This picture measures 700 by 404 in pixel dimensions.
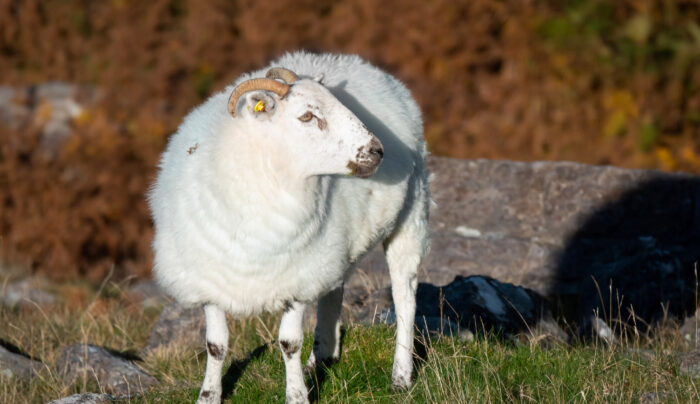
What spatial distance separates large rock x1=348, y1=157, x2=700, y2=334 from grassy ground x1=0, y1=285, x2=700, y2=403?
1988 mm

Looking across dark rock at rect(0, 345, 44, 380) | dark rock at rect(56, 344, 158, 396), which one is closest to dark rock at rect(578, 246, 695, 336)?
dark rock at rect(56, 344, 158, 396)

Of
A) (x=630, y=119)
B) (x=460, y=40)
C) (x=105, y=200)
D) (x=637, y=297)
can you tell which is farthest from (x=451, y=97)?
(x=637, y=297)

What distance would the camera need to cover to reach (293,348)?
4922 millimetres

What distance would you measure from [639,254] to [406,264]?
3258 mm

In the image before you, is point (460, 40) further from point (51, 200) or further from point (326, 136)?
point (326, 136)

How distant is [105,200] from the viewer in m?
14.9

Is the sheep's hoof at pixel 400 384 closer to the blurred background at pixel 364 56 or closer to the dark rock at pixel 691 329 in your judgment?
the dark rock at pixel 691 329

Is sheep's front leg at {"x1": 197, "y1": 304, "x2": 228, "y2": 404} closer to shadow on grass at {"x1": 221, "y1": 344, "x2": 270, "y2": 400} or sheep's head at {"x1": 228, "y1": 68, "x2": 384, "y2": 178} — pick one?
shadow on grass at {"x1": 221, "y1": 344, "x2": 270, "y2": 400}

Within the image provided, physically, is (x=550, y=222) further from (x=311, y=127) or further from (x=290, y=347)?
(x=311, y=127)

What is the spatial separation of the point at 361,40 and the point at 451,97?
2255 millimetres

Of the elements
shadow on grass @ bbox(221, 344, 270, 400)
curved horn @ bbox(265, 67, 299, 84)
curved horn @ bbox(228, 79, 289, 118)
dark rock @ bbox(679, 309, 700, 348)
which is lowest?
shadow on grass @ bbox(221, 344, 270, 400)

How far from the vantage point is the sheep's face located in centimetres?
464

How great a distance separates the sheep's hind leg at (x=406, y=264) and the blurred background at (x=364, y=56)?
8548 mm

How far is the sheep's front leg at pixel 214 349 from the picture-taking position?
495cm
